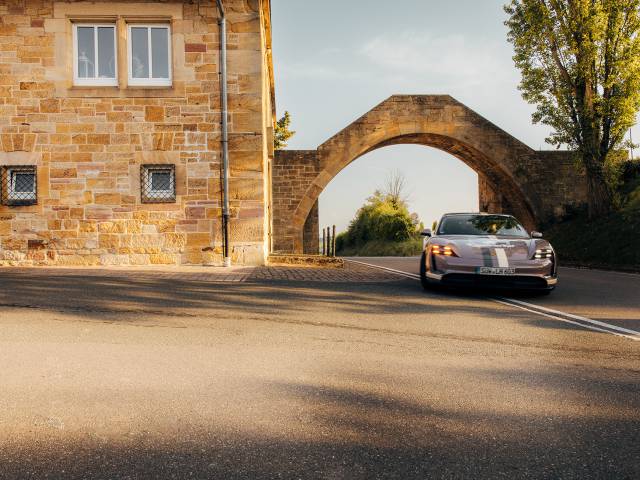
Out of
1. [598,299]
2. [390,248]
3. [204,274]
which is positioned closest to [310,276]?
[204,274]

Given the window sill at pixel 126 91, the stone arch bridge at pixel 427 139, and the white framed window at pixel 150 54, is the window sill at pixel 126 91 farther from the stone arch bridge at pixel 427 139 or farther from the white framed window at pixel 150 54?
the stone arch bridge at pixel 427 139

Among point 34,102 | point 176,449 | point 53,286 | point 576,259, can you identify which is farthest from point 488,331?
point 576,259

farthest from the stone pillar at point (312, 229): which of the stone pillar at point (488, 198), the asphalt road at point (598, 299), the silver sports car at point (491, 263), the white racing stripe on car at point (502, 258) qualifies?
the white racing stripe on car at point (502, 258)

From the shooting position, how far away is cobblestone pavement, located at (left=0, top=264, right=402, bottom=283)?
9.67 metres

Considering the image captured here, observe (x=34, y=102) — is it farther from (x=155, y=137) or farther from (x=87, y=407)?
(x=87, y=407)

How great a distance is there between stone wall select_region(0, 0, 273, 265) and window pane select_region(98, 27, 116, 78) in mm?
288

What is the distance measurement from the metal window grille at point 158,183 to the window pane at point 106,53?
224 cm

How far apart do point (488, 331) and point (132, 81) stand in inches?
382

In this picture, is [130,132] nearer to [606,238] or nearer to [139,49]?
[139,49]

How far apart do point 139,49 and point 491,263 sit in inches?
348

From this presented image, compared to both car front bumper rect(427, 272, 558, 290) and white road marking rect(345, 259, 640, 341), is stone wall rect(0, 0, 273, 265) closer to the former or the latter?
car front bumper rect(427, 272, 558, 290)

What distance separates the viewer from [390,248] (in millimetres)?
34188

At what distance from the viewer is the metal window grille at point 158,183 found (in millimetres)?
12062

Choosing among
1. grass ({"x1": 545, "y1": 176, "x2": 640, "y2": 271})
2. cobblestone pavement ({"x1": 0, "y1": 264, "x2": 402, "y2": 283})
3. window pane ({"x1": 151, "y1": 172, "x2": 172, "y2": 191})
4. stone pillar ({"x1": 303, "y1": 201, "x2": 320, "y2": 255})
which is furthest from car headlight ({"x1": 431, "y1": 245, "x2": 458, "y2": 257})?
stone pillar ({"x1": 303, "y1": 201, "x2": 320, "y2": 255})
